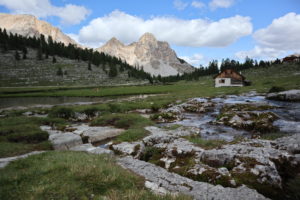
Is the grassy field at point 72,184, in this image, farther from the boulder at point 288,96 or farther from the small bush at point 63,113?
the boulder at point 288,96

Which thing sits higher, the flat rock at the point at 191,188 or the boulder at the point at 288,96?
the boulder at the point at 288,96

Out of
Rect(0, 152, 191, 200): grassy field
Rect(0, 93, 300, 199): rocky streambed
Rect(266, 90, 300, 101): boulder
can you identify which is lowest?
Rect(0, 93, 300, 199): rocky streambed

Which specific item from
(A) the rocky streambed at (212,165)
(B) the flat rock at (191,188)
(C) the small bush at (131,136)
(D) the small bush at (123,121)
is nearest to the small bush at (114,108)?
(D) the small bush at (123,121)

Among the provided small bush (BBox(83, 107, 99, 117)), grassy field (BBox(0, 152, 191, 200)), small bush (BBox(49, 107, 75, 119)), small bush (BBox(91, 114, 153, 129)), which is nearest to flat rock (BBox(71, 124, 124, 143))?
small bush (BBox(91, 114, 153, 129))

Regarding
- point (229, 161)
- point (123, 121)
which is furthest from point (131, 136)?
point (229, 161)

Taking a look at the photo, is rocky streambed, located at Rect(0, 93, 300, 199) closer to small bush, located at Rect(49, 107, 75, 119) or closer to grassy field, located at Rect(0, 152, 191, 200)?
grassy field, located at Rect(0, 152, 191, 200)

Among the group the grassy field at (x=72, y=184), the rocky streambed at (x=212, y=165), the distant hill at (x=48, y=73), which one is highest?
the distant hill at (x=48, y=73)

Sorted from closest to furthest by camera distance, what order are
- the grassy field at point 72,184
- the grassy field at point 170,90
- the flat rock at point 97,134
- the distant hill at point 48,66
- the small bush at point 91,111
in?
the grassy field at point 72,184, the flat rock at point 97,134, the small bush at point 91,111, the grassy field at point 170,90, the distant hill at point 48,66

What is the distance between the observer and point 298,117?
819 inches

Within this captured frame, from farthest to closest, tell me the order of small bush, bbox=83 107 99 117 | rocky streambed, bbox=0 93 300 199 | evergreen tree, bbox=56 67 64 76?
evergreen tree, bbox=56 67 64 76 → small bush, bbox=83 107 99 117 → rocky streambed, bbox=0 93 300 199

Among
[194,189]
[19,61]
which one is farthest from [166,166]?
[19,61]

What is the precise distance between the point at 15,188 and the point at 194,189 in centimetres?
631

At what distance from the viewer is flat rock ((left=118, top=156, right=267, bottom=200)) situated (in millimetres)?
6125

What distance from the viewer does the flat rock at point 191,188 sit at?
241 inches
